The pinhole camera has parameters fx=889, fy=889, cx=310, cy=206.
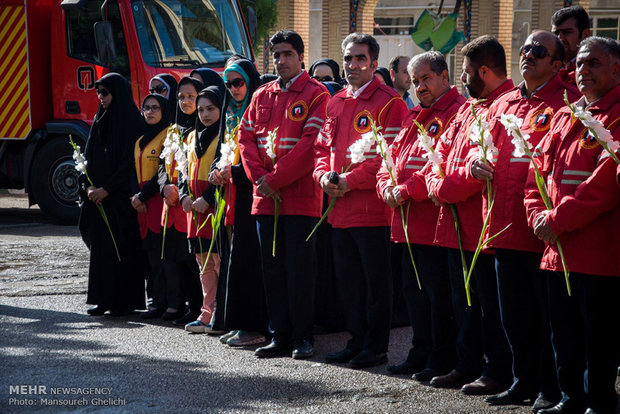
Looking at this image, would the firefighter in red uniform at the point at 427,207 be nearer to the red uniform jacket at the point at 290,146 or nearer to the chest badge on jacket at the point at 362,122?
the chest badge on jacket at the point at 362,122

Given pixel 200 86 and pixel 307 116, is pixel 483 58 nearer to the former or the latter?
pixel 307 116

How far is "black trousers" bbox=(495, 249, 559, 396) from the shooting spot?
4.82 m

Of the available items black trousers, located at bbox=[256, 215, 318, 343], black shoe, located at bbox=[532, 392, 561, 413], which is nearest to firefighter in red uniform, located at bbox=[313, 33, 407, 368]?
black trousers, located at bbox=[256, 215, 318, 343]

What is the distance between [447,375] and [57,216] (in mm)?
9900

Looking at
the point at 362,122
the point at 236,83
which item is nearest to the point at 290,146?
the point at 362,122

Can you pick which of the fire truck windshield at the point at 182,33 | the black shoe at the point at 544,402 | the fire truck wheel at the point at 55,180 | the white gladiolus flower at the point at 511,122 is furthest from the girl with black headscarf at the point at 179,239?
the fire truck wheel at the point at 55,180

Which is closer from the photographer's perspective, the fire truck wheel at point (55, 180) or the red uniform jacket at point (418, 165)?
the red uniform jacket at point (418, 165)

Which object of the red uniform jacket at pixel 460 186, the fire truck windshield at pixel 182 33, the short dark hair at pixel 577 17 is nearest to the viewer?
the red uniform jacket at pixel 460 186

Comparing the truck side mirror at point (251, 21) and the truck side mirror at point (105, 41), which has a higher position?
the truck side mirror at point (251, 21)

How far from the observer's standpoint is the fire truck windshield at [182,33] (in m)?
12.8

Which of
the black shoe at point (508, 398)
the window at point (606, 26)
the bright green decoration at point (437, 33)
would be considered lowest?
the black shoe at point (508, 398)

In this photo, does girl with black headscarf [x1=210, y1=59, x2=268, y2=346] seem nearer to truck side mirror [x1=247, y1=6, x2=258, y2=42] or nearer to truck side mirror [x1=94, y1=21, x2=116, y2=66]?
truck side mirror [x1=94, y1=21, x2=116, y2=66]

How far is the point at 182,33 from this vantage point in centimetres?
1296

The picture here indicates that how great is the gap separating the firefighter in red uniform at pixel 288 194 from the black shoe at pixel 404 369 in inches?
29.7
